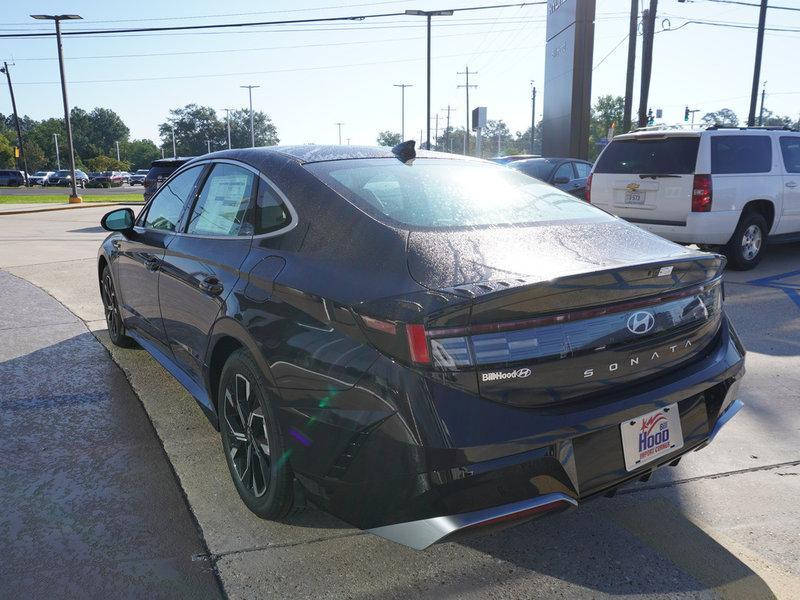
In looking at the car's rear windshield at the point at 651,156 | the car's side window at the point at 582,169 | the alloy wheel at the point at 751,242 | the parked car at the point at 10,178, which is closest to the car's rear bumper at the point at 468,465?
the car's rear windshield at the point at 651,156

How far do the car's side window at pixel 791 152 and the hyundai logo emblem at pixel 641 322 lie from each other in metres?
8.02

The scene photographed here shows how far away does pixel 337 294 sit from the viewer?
2.22 meters

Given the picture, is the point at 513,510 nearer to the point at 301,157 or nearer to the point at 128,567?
the point at 128,567

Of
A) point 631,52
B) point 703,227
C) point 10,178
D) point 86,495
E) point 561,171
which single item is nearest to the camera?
point 86,495

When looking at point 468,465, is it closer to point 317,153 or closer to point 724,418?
point 724,418

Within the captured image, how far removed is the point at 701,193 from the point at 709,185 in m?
0.14

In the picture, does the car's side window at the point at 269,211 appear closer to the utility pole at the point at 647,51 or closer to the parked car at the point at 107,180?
the utility pole at the point at 647,51

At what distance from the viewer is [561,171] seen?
12.5 metres

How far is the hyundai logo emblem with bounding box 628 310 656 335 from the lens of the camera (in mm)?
2270

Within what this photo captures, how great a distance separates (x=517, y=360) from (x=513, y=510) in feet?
1.52

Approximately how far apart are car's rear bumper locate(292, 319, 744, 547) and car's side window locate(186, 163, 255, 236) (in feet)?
4.13

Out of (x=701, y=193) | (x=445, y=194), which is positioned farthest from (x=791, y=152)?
(x=445, y=194)

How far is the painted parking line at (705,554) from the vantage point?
2.33m

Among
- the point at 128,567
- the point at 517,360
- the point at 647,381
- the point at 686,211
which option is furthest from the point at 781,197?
the point at 128,567
